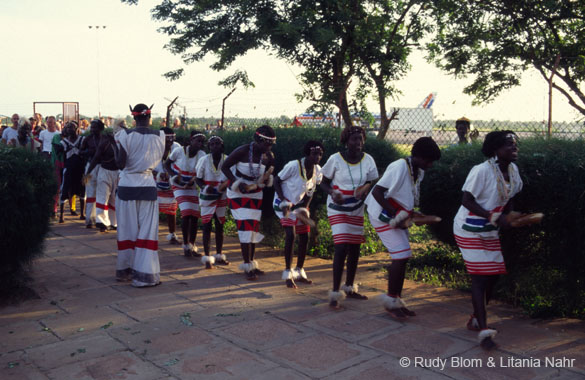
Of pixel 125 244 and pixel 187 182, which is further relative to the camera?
pixel 187 182

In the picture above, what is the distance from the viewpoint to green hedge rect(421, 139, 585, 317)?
455cm

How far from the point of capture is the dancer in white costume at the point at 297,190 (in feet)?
20.0

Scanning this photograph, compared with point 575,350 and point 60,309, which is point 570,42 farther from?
point 60,309

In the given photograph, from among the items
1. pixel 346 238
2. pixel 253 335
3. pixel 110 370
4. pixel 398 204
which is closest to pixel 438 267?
pixel 346 238

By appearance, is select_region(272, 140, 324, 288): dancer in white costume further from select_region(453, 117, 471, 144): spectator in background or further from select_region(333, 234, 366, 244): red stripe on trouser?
select_region(453, 117, 471, 144): spectator in background

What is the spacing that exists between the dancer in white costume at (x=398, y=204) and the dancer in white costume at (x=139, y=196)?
2.71 meters

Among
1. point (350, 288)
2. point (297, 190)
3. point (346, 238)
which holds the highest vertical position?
point (297, 190)

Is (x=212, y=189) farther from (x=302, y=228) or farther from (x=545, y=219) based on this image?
(x=545, y=219)

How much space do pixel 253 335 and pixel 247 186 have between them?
7.15ft

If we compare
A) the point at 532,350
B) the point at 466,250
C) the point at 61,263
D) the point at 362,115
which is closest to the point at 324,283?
the point at 466,250

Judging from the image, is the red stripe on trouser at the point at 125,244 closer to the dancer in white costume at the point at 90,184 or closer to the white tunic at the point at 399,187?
the white tunic at the point at 399,187

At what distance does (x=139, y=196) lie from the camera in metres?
6.20

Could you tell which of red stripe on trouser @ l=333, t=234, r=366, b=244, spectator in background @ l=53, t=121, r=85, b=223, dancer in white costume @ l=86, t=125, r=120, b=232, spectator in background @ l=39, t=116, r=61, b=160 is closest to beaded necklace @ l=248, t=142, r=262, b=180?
red stripe on trouser @ l=333, t=234, r=366, b=244

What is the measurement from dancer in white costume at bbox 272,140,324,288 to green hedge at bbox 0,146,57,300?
250 cm
